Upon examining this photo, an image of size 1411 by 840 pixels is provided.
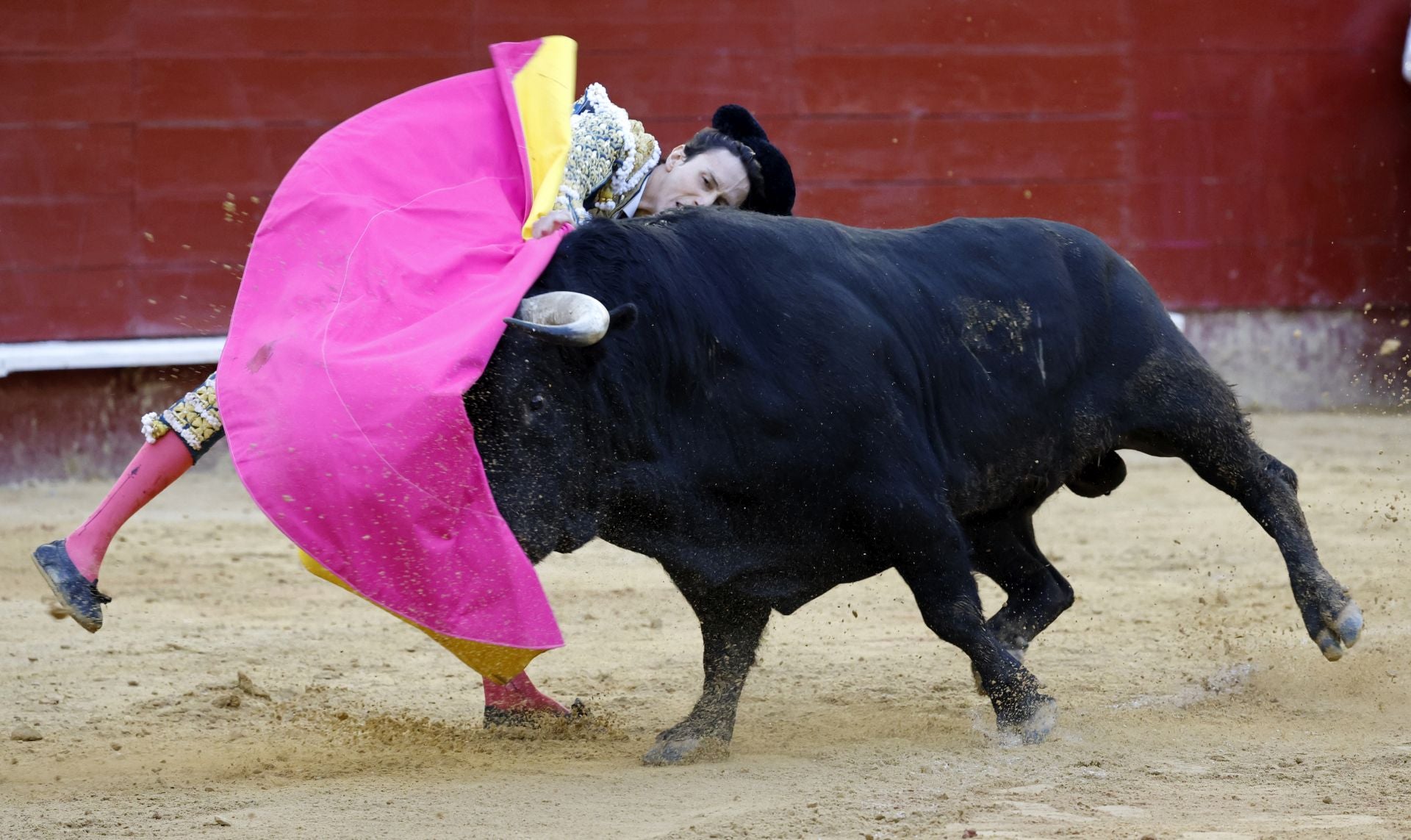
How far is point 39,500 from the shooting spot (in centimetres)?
566

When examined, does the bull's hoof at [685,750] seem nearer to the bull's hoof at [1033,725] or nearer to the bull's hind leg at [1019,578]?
the bull's hoof at [1033,725]

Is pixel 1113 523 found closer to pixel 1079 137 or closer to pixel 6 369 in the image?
pixel 1079 137

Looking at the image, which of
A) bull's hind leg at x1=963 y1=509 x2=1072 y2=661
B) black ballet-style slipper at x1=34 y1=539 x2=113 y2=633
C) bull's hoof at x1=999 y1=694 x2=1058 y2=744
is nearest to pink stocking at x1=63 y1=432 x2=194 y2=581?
black ballet-style slipper at x1=34 y1=539 x2=113 y2=633

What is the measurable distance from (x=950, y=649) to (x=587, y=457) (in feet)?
5.03

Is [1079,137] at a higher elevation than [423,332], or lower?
lower

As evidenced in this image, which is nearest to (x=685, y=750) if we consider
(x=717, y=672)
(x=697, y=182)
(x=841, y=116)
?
(x=717, y=672)

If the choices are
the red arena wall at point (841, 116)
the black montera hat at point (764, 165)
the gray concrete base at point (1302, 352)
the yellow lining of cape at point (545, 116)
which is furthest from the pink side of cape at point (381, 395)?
the gray concrete base at point (1302, 352)

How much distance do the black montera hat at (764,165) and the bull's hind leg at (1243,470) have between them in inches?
32.4

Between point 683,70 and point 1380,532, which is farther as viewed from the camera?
point 683,70

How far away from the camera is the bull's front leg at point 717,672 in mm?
3018

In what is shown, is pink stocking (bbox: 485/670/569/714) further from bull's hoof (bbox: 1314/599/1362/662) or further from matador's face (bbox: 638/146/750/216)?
bull's hoof (bbox: 1314/599/1362/662)

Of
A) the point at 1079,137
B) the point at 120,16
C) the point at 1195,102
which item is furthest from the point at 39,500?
the point at 1195,102

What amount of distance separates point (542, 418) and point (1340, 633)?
5.56 ft

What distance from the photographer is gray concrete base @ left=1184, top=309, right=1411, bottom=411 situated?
23.3ft
